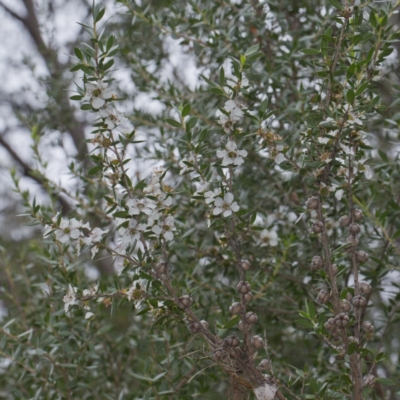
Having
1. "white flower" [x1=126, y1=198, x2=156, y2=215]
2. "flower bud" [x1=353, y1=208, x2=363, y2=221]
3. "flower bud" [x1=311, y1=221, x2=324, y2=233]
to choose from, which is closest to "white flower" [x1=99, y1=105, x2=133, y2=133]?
"white flower" [x1=126, y1=198, x2=156, y2=215]

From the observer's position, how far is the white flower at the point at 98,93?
1.32m

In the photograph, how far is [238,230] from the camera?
1521 millimetres

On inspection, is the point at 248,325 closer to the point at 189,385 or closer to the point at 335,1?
the point at 189,385

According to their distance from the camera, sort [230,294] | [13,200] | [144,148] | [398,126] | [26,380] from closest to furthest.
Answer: [398,126]
[230,294]
[26,380]
[144,148]
[13,200]

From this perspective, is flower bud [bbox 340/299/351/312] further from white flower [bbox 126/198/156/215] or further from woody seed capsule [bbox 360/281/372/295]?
white flower [bbox 126/198/156/215]

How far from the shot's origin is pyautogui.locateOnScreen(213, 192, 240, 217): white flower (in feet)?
4.44

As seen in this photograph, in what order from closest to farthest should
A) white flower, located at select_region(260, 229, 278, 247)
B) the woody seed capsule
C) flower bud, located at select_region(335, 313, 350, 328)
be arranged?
1. flower bud, located at select_region(335, 313, 350, 328)
2. the woody seed capsule
3. white flower, located at select_region(260, 229, 278, 247)

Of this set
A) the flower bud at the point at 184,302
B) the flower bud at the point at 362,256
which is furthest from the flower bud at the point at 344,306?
the flower bud at the point at 184,302

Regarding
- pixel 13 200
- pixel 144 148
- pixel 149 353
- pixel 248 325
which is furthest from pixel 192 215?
pixel 13 200

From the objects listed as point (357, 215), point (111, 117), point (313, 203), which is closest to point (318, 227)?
point (313, 203)

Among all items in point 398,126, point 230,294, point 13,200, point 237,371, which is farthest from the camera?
point 13,200

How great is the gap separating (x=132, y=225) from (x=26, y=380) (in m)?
1.13

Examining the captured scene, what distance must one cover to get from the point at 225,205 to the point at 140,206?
0.65 feet

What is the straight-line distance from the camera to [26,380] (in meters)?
2.16
